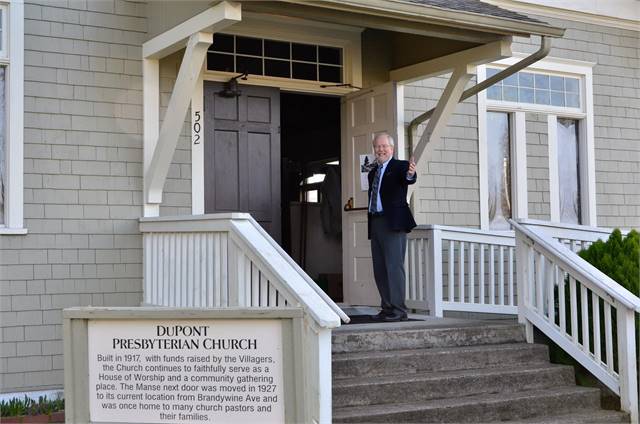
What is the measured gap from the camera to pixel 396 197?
286 inches

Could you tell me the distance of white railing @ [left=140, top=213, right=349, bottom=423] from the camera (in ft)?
16.8

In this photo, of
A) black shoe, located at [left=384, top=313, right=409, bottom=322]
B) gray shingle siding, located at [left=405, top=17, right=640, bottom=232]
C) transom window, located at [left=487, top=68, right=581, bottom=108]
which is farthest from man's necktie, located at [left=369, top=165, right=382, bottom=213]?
transom window, located at [left=487, top=68, right=581, bottom=108]

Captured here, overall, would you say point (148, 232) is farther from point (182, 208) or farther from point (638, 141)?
point (638, 141)

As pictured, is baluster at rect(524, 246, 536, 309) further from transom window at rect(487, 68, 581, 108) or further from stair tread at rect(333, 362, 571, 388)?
transom window at rect(487, 68, 581, 108)

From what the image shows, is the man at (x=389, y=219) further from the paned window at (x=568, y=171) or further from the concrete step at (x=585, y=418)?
the paned window at (x=568, y=171)

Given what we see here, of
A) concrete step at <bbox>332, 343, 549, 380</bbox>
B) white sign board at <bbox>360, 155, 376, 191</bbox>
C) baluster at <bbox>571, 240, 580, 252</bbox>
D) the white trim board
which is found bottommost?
concrete step at <bbox>332, 343, 549, 380</bbox>

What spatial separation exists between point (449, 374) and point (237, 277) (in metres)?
1.77

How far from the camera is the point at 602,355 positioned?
7184 millimetres

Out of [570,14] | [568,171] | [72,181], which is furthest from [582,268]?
[570,14]

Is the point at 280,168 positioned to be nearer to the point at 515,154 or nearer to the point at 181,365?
the point at 515,154

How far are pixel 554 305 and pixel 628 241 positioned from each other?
812mm

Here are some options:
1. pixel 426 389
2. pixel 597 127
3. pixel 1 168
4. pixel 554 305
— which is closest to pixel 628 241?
pixel 554 305

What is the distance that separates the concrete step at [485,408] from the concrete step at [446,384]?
0.06 m

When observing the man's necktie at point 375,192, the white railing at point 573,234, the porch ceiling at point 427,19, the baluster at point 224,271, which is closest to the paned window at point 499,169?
the white railing at point 573,234
